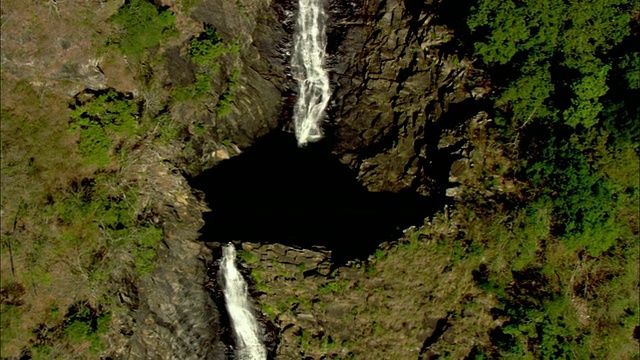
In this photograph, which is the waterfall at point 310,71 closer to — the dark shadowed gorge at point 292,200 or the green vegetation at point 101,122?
the dark shadowed gorge at point 292,200

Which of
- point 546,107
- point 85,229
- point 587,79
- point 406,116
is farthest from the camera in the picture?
point 406,116

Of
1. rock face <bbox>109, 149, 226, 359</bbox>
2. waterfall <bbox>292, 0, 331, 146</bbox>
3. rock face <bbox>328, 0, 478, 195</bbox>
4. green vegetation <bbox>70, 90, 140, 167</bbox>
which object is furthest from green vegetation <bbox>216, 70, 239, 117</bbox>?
rock face <bbox>328, 0, 478, 195</bbox>

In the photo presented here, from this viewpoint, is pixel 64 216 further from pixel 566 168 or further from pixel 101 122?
pixel 566 168

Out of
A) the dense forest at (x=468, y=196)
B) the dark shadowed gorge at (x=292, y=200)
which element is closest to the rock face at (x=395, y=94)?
the dark shadowed gorge at (x=292, y=200)

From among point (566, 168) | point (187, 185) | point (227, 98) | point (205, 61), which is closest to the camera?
point (566, 168)

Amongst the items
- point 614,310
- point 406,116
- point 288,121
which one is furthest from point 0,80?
point 614,310

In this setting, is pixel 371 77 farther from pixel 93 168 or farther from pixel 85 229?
pixel 85 229

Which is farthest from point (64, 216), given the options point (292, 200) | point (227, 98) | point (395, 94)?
point (395, 94)
